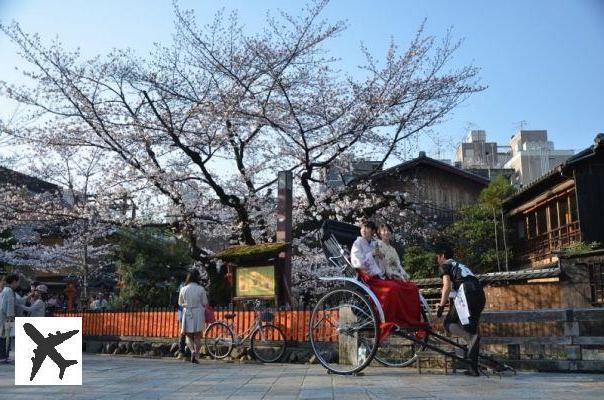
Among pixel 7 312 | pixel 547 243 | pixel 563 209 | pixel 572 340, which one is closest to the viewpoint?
pixel 572 340

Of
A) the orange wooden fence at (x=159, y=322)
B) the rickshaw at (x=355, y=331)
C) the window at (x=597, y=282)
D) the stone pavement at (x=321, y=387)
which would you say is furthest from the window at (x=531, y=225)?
the stone pavement at (x=321, y=387)

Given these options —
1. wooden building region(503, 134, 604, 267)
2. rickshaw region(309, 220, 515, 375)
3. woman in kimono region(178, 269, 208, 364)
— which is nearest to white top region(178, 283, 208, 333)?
woman in kimono region(178, 269, 208, 364)

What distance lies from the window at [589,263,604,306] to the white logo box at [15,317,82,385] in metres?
11.0

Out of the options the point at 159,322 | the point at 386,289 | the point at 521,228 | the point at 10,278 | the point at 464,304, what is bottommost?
the point at 159,322

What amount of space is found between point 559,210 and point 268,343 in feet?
46.4

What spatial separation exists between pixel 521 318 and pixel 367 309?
225 centimetres

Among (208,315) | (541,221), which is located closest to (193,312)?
(208,315)

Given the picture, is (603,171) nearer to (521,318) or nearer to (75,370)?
(521,318)

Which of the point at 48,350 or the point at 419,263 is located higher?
the point at 419,263

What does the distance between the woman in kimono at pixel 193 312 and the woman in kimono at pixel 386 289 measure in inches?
171

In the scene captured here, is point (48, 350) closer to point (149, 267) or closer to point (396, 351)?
point (396, 351)

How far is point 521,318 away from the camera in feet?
23.5

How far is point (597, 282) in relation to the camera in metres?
12.4

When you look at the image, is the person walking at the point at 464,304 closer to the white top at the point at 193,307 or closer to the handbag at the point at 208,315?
the white top at the point at 193,307
